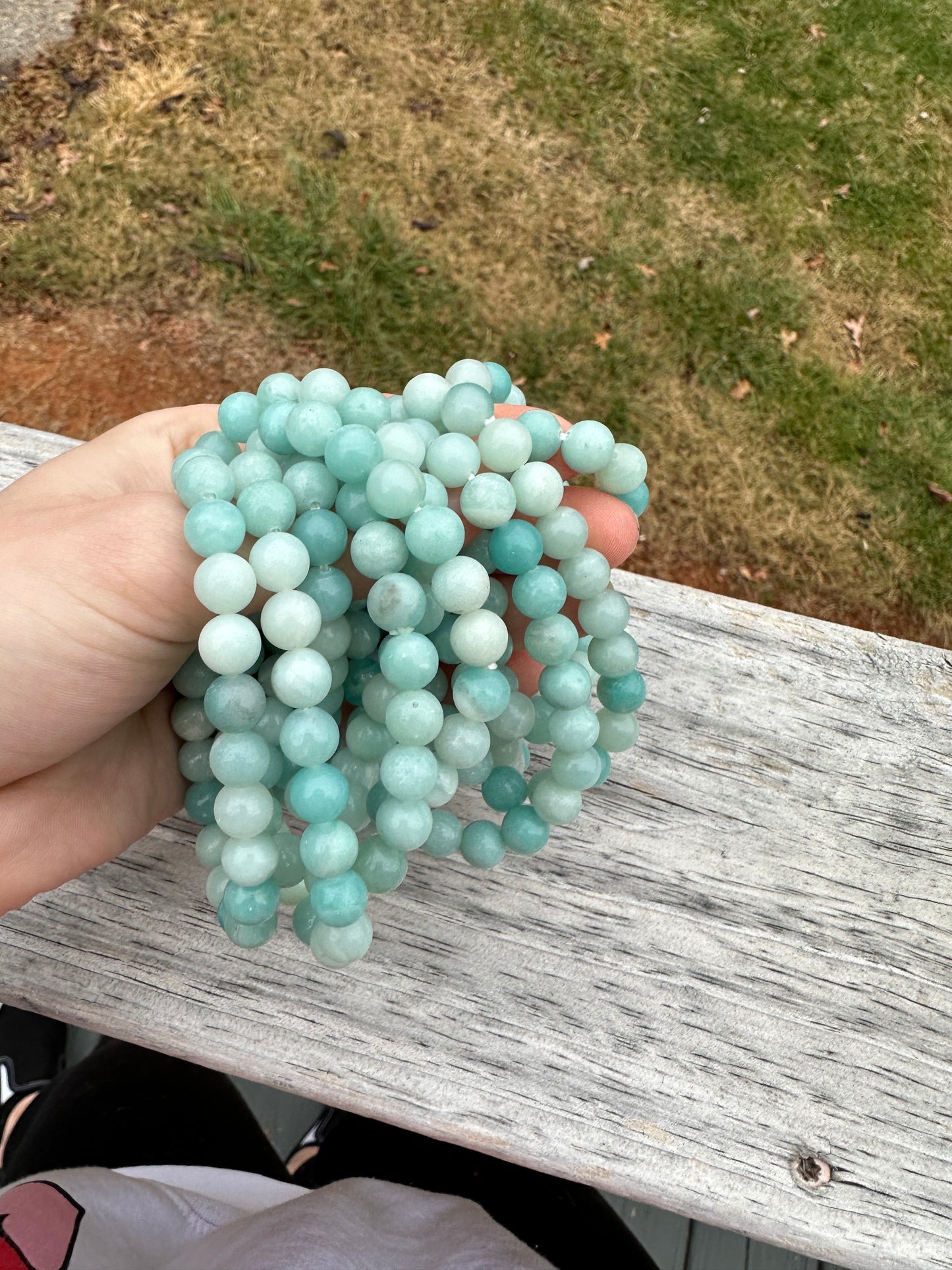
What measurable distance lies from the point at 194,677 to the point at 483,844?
369 millimetres

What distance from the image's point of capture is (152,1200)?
1343mm

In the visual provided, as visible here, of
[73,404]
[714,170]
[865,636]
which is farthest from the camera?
[714,170]

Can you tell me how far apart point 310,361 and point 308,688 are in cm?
160

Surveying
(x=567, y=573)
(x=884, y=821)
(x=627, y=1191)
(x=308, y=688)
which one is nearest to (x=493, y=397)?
(x=567, y=573)

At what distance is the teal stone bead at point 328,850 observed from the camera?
871 mm

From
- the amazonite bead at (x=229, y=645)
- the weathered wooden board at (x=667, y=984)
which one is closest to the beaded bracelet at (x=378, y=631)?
the amazonite bead at (x=229, y=645)

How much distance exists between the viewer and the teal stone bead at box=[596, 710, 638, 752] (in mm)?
1072

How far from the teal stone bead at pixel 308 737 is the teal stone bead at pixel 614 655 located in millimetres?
305

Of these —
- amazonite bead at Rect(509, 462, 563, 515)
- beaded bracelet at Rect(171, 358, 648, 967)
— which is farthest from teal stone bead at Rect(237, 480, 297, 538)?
amazonite bead at Rect(509, 462, 563, 515)

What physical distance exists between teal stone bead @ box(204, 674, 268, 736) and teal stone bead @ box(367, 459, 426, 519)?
203mm

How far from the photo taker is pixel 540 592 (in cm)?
92

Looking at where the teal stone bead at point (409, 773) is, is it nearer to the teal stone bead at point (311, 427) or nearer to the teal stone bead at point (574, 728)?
the teal stone bead at point (574, 728)

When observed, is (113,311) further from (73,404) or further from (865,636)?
(865,636)

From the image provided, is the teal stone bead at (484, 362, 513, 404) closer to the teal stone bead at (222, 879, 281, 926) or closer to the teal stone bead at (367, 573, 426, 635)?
the teal stone bead at (367, 573, 426, 635)
